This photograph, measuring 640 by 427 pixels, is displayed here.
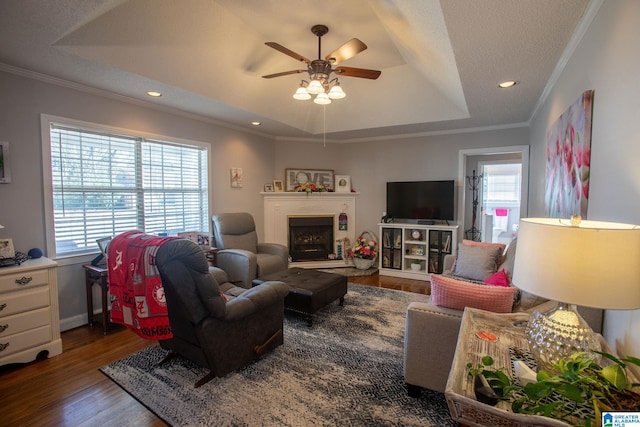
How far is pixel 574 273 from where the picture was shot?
0.98 metres

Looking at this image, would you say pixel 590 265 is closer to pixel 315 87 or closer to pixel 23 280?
pixel 315 87

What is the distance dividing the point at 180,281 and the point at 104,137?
7.74 feet

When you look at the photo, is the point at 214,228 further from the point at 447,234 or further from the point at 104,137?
the point at 447,234

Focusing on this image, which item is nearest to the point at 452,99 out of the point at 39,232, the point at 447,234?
the point at 447,234

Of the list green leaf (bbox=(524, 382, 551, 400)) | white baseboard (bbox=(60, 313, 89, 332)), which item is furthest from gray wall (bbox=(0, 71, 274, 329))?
green leaf (bbox=(524, 382, 551, 400))

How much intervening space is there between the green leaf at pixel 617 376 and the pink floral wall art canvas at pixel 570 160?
48.1 inches

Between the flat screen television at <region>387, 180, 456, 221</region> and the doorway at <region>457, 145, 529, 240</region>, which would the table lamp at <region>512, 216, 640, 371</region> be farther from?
the flat screen television at <region>387, 180, 456, 221</region>

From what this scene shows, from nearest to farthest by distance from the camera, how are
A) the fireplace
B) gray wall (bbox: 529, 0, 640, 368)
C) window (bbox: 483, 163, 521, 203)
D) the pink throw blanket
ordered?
gray wall (bbox: 529, 0, 640, 368) < the pink throw blanket < the fireplace < window (bbox: 483, 163, 521, 203)

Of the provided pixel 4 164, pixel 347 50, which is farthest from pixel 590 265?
pixel 4 164

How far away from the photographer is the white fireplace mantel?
5.51 m

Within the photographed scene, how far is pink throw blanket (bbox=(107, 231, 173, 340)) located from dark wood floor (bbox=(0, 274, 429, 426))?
0.44 metres

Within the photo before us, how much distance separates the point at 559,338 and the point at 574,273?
0.29 metres

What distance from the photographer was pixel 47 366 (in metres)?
2.44

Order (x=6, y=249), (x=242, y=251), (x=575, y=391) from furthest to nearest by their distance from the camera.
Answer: (x=242, y=251), (x=6, y=249), (x=575, y=391)
